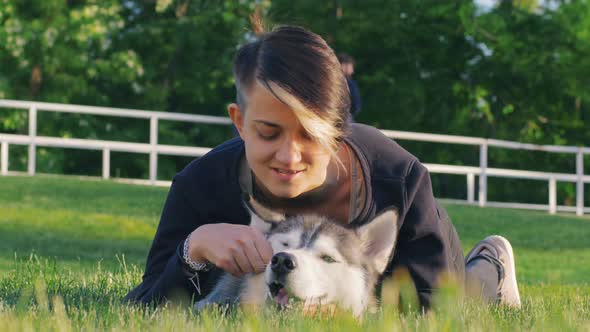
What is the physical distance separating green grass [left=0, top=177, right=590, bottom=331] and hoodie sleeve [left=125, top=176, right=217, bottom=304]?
165 mm

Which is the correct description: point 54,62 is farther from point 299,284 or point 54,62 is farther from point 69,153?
point 299,284

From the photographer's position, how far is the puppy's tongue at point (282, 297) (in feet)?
10.6

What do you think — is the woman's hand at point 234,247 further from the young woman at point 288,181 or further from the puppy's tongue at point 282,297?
the puppy's tongue at point 282,297

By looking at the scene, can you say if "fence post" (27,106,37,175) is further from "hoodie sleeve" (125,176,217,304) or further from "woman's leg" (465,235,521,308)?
"hoodie sleeve" (125,176,217,304)

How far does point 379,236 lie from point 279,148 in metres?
0.50

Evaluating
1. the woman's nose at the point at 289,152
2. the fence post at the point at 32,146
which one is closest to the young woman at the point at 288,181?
the woman's nose at the point at 289,152

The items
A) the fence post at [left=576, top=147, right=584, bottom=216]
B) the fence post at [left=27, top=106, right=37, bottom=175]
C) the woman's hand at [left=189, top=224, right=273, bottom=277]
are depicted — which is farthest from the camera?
the fence post at [left=576, top=147, right=584, bottom=216]

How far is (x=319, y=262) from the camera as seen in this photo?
3.24 m

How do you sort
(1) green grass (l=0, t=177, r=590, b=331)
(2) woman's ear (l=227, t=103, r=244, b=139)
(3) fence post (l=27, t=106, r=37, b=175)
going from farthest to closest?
(3) fence post (l=27, t=106, r=37, b=175)
(2) woman's ear (l=227, t=103, r=244, b=139)
(1) green grass (l=0, t=177, r=590, b=331)

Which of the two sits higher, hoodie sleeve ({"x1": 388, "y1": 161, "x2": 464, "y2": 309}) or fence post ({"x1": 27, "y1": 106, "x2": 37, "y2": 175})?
hoodie sleeve ({"x1": 388, "y1": 161, "x2": 464, "y2": 309})

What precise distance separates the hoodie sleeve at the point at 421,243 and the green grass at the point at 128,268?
0.16 meters

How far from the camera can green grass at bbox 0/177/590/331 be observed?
3068 millimetres

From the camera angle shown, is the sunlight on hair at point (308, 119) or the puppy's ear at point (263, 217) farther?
the puppy's ear at point (263, 217)

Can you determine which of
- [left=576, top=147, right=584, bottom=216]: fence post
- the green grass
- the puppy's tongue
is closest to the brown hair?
the puppy's tongue
